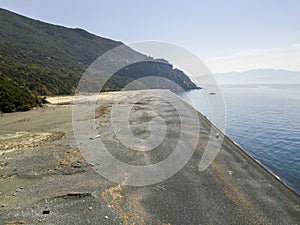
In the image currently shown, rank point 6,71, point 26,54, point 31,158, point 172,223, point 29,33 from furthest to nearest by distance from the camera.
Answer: point 29,33
point 26,54
point 6,71
point 31,158
point 172,223

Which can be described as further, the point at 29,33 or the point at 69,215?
the point at 29,33

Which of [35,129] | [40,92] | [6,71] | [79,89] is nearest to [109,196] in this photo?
[35,129]

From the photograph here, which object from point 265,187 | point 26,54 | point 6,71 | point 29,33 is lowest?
point 265,187

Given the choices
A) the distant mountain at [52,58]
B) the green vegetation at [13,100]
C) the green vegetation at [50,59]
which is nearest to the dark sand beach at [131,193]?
the green vegetation at [13,100]

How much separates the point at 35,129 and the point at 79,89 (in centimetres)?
5067

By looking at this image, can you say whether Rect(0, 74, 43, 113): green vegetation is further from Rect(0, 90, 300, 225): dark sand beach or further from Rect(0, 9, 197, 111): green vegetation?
Rect(0, 90, 300, 225): dark sand beach

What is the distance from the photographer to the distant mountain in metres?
59.3

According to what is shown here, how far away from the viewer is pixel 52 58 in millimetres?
101875

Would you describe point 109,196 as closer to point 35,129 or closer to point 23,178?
point 23,178

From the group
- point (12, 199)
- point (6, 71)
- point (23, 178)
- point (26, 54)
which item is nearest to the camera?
point (12, 199)

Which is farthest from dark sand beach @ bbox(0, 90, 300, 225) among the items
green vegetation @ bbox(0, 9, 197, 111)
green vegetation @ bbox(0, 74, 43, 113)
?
green vegetation @ bbox(0, 9, 197, 111)

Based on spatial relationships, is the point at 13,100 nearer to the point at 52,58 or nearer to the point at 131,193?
the point at 131,193

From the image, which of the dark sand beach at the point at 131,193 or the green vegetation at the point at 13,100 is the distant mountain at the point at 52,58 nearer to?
the green vegetation at the point at 13,100

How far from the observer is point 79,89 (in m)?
69.8
